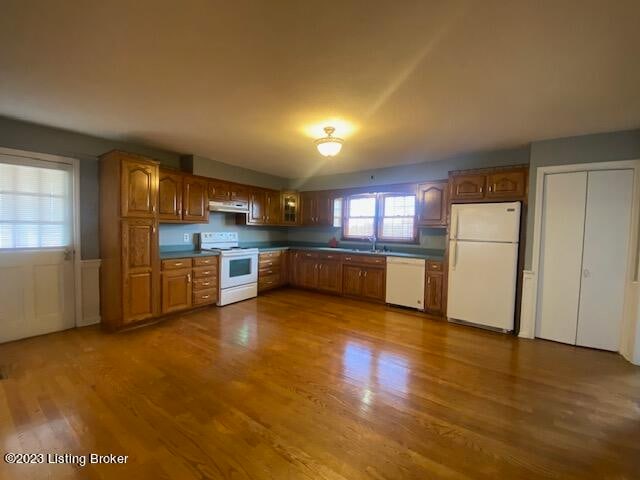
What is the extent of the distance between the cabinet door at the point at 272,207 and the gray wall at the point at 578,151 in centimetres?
439

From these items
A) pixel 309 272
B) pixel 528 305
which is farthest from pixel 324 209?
pixel 528 305

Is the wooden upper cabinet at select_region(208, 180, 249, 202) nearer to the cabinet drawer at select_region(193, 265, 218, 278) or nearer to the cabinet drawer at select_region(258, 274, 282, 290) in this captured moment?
the cabinet drawer at select_region(193, 265, 218, 278)

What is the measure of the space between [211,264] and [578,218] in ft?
16.4

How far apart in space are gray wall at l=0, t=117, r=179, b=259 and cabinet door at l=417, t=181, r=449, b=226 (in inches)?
173

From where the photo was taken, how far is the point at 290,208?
626 cm

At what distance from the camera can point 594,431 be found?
1.90m

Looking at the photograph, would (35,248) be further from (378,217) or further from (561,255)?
(561,255)

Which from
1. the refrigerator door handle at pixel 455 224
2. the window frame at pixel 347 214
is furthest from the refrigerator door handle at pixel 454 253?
the window frame at pixel 347 214

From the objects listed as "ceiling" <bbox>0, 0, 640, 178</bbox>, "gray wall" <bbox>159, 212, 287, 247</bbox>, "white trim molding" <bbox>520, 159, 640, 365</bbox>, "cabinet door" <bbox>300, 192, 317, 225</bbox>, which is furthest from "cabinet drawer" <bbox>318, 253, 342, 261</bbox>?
"white trim molding" <bbox>520, 159, 640, 365</bbox>

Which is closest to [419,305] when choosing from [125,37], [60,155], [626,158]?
[626,158]

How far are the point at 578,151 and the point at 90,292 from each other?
247 inches

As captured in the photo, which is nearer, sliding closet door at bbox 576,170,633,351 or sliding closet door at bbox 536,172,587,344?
sliding closet door at bbox 576,170,633,351

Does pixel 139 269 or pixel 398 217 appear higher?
pixel 398 217

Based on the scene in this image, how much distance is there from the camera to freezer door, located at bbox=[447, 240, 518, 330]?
11.9 ft
